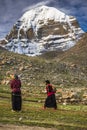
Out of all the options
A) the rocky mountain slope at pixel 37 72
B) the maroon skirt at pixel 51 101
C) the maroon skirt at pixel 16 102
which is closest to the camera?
the maroon skirt at pixel 16 102

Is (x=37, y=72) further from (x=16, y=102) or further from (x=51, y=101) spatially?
(x=16, y=102)

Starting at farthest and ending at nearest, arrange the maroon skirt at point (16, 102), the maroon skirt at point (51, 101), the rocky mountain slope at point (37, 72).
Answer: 1. the rocky mountain slope at point (37, 72)
2. the maroon skirt at point (51, 101)
3. the maroon skirt at point (16, 102)

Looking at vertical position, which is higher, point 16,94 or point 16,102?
point 16,94

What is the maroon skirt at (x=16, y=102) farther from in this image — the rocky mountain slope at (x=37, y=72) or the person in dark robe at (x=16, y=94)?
the rocky mountain slope at (x=37, y=72)

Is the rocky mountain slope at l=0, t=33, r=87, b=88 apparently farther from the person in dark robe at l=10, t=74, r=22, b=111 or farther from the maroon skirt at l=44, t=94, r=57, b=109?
the person in dark robe at l=10, t=74, r=22, b=111

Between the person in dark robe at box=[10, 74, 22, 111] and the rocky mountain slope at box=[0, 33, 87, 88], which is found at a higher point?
the rocky mountain slope at box=[0, 33, 87, 88]

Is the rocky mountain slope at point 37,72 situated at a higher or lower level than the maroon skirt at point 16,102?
higher

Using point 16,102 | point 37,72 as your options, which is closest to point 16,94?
point 16,102

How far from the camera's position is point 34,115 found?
1091 inches

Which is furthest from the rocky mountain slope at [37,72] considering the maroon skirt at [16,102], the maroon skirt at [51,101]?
the maroon skirt at [16,102]

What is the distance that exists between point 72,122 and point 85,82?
53347 millimetres

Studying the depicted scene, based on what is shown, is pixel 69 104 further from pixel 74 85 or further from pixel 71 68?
pixel 71 68

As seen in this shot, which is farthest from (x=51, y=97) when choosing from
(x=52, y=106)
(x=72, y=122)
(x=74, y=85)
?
(x=74, y=85)

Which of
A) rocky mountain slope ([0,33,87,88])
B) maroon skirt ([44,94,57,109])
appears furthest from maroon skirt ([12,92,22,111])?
rocky mountain slope ([0,33,87,88])
